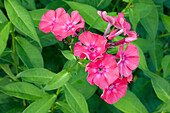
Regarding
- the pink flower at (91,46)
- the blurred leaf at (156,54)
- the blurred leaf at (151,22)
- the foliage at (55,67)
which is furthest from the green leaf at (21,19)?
the blurred leaf at (156,54)

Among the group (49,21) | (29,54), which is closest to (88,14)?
(49,21)

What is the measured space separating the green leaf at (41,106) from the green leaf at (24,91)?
7 centimetres

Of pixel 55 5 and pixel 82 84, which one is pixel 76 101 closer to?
pixel 82 84

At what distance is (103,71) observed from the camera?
108cm

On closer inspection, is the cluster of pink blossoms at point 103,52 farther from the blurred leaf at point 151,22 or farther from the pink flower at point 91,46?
the blurred leaf at point 151,22

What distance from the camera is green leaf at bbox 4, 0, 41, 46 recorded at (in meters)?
1.10

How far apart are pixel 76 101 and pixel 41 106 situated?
23 cm

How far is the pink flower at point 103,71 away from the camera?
1.00 m

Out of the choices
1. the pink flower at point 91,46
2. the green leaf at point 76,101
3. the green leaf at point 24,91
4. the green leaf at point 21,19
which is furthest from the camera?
the green leaf at point 24,91

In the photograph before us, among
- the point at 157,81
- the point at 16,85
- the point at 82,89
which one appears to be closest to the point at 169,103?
the point at 157,81

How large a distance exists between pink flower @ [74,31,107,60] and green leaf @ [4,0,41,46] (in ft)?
0.74

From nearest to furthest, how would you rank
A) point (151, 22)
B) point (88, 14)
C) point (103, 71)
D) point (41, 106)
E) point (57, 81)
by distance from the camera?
point (103, 71) < point (57, 81) < point (41, 106) < point (88, 14) < point (151, 22)

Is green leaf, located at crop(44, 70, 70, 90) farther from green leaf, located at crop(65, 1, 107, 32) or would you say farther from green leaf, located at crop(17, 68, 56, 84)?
green leaf, located at crop(65, 1, 107, 32)

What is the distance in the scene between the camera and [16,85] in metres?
1.38
